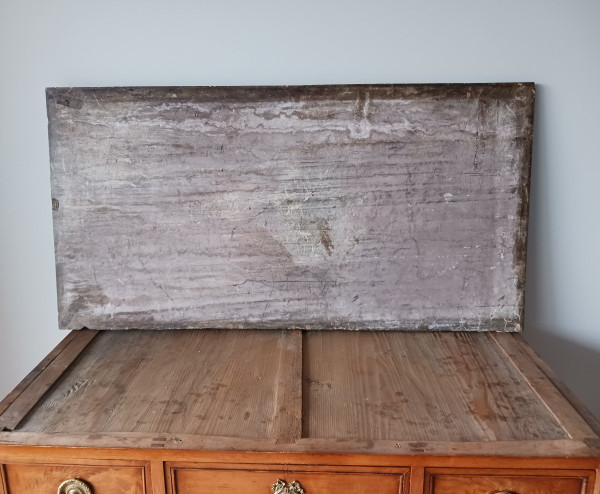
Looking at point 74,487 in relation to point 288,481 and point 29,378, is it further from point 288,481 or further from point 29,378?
point 288,481

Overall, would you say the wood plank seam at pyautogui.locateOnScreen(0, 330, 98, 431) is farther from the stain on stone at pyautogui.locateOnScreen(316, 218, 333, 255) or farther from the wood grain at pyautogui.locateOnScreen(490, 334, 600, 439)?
the wood grain at pyautogui.locateOnScreen(490, 334, 600, 439)

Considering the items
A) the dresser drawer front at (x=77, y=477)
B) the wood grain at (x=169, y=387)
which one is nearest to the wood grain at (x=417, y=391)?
the wood grain at (x=169, y=387)

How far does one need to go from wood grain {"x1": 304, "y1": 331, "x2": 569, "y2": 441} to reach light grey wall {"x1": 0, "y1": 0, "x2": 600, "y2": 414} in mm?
387

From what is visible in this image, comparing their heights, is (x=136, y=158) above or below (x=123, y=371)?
above

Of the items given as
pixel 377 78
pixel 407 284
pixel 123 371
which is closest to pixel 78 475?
pixel 123 371

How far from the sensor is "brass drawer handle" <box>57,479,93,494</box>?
1085 millimetres

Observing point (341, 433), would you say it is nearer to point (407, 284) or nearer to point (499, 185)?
point (407, 284)

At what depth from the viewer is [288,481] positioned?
1068 millimetres

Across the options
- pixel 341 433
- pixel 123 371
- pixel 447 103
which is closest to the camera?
pixel 341 433

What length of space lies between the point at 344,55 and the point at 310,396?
2.69 feet

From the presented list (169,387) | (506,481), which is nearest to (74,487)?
(169,387)

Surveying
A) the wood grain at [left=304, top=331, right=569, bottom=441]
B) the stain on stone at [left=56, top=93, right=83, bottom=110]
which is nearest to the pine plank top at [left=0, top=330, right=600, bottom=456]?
the wood grain at [left=304, top=331, right=569, bottom=441]

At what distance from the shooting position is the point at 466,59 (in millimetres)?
1443

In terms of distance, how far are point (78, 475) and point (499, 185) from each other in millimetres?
1109
